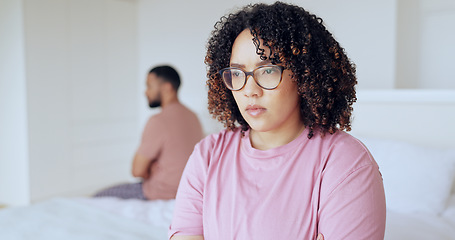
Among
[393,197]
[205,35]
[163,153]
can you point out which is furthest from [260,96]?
[205,35]

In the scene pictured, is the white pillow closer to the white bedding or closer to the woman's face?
the white bedding

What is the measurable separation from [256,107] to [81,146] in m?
3.39

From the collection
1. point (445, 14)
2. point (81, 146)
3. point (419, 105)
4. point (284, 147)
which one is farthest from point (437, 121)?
point (81, 146)

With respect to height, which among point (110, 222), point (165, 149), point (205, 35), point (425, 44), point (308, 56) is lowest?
point (110, 222)

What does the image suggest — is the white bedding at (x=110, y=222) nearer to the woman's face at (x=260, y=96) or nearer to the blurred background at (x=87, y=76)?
the woman's face at (x=260, y=96)

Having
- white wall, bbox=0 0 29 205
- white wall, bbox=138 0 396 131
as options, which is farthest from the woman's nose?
white wall, bbox=0 0 29 205

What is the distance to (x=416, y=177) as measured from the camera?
1.83 meters

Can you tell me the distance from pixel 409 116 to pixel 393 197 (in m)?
0.61

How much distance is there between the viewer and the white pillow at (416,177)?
70.1 inches

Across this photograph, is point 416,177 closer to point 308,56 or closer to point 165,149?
point 308,56

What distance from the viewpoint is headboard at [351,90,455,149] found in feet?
6.97

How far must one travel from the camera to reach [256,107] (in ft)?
3.34

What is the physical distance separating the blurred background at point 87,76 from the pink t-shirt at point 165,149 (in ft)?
2.58

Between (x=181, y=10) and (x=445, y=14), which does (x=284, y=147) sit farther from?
(x=181, y=10)
